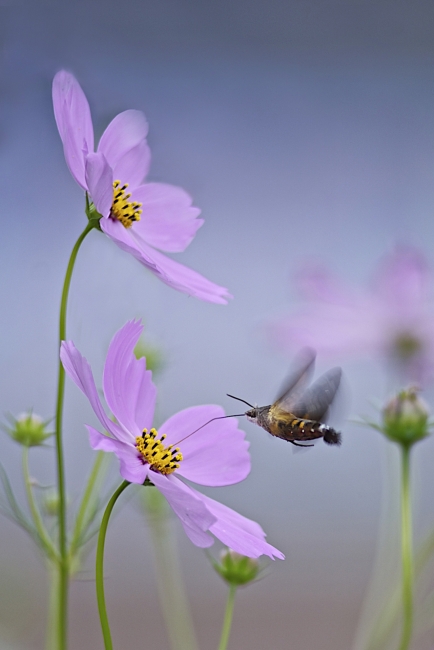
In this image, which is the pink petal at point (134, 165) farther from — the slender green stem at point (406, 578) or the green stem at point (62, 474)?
the slender green stem at point (406, 578)

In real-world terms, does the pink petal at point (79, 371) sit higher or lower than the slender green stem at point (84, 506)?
higher

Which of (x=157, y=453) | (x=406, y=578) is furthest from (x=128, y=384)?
(x=406, y=578)

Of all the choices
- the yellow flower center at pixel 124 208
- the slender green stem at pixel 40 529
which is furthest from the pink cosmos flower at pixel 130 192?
the slender green stem at pixel 40 529

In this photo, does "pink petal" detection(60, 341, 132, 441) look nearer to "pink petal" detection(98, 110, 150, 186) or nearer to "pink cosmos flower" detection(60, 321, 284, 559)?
"pink cosmos flower" detection(60, 321, 284, 559)

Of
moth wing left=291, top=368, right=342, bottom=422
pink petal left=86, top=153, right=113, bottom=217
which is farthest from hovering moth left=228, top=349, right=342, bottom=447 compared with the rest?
pink petal left=86, top=153, right=113, bottom=217

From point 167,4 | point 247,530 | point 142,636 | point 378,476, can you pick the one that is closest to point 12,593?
point 247,530

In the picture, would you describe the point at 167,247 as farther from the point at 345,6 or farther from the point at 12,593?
the point at 345,6
